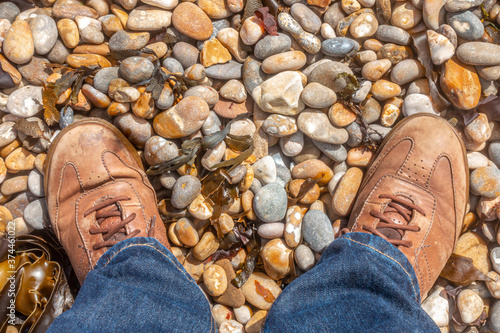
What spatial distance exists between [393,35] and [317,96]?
632 mm

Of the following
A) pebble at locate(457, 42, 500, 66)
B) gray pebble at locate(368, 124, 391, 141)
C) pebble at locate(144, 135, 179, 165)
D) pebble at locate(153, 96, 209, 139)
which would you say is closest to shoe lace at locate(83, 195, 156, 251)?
pebble at locate(144, 135, 179, 165)

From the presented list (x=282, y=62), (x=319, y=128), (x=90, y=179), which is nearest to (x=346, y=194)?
(x=319, y=128)

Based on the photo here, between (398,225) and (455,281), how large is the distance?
630 millimetres

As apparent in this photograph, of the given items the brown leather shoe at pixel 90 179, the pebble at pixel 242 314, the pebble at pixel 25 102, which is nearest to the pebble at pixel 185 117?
the brown leather shoe at pixel 90 179

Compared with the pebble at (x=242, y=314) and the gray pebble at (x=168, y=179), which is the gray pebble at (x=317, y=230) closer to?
the pebble at (x=242, y=314)

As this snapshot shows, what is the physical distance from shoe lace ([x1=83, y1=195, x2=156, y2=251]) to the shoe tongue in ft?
4.47

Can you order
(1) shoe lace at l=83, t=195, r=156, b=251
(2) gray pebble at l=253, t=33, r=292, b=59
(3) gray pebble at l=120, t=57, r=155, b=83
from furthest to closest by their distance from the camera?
(2) gray pebble at l=253, t=33, r=292, b=59 → (3) gray pebble at l=120, t=57, r=155, b=83 → (1) shoe lace at l=83, t=195, r=156, b=251

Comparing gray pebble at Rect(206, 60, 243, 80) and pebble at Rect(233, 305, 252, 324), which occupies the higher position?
gray pebble at Rect(206, 60, 243, 80)

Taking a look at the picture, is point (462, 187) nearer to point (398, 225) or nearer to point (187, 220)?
point (398, 225)

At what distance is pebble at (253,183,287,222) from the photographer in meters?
2.05

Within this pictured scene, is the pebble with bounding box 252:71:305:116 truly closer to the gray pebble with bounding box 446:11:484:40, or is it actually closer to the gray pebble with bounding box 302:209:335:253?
the gray pebble with bounding box 302:209:335:253

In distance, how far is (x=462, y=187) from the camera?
81.8 inches

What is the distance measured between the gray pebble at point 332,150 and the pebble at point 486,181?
2.79 feet

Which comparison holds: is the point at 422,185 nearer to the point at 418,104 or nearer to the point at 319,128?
the point at 418,104
